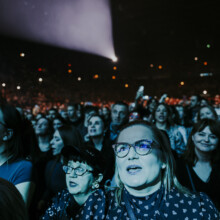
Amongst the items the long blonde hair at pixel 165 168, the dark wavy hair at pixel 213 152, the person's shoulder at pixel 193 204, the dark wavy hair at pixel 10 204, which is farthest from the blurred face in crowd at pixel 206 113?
the dark wavy hair at pixel 10 204

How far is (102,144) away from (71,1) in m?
2.47

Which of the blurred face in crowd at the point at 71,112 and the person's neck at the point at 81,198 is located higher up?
→ the blurred face in crowd at the point at 71,112

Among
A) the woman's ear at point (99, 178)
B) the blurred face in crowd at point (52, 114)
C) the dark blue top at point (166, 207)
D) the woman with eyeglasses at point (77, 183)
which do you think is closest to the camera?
the dark blue top at point (166, 207)

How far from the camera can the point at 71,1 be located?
11.7 ft

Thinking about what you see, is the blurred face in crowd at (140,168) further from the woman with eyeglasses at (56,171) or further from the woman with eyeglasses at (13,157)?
the woman with eyeglasses at (56,171)

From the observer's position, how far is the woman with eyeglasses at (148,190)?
1405 millimetres

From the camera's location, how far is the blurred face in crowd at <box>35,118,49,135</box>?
4383 mm

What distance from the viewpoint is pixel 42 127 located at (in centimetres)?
441

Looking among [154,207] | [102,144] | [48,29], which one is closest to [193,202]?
[154,207]

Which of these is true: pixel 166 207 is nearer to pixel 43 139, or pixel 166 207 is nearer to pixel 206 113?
pixel 43 139

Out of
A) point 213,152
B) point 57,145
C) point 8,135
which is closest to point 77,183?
point 8,135

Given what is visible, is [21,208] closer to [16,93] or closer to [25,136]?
[16,93]

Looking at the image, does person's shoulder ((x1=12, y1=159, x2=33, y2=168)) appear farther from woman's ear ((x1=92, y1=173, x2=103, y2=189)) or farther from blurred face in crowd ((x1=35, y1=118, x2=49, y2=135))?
blurred face in crowd ((x1=35, y1=118, x2=49, y2=135))

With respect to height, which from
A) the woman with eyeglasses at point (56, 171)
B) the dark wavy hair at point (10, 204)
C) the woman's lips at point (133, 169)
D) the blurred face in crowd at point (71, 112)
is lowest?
the woman with eyeglasses at point (56, 171)
